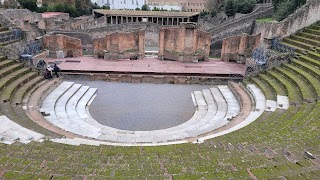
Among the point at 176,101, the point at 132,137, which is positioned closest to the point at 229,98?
the point at 176,101

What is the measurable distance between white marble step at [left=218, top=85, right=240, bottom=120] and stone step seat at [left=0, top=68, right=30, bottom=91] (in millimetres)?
11335

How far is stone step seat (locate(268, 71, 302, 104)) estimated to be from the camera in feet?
40.5

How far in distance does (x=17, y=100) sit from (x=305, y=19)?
1934 cm

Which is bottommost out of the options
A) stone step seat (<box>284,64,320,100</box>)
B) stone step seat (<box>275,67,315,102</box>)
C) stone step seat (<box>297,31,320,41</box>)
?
stone step seat (<box>275,67,315,102</box>)

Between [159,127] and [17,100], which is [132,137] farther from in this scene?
[17,100]

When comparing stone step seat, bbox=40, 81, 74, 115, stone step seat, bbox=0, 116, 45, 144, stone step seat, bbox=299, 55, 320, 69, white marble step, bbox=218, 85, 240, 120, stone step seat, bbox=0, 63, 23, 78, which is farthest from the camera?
stone step seat, bbox=299, 55, 320, 69

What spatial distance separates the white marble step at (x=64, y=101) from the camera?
43.2 feet

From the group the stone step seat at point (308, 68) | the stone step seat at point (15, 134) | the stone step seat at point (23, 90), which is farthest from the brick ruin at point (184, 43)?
the stone step seat at point (15, 134)

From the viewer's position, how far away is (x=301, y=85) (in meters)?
13.3

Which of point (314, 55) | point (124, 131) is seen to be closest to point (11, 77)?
point (124, 131)

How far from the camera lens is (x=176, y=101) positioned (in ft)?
51.4

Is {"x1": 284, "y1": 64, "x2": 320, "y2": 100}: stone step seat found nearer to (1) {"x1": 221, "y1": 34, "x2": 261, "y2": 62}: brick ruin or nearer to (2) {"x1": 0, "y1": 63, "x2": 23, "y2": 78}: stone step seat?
(1) {"x1": 221, "y1": 34, "x2": 261, "y2": 62}: brick ruin

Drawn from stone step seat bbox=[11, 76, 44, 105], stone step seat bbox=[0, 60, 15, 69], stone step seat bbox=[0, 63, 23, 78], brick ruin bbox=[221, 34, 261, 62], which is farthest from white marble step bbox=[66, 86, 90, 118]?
brick ruin bbox=[221, 34, 261, 62]

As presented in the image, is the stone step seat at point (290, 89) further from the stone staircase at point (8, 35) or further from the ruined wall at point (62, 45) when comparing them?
the stone staircase at point (8, 35)
